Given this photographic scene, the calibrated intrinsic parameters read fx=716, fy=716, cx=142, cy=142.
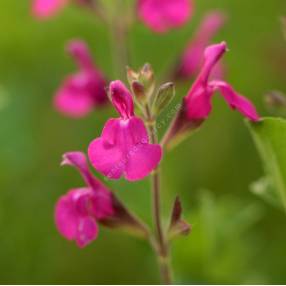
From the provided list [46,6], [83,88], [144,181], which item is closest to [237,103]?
[83,88]

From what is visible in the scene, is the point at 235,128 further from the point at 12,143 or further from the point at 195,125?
the point at 195,125

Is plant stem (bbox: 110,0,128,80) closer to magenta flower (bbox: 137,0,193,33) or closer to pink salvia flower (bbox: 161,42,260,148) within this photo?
magenta flower (bbox: 137,0,193,33)

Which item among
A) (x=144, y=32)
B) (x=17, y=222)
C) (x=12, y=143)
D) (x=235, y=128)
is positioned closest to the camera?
(x=17, y=222)

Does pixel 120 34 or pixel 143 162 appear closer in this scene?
pixel 143 162

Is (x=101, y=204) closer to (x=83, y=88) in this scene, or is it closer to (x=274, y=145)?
(x=274, y=145)

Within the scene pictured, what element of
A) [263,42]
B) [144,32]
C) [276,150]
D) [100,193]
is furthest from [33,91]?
[276,150]

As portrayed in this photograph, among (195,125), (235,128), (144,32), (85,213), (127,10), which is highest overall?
(144,32)

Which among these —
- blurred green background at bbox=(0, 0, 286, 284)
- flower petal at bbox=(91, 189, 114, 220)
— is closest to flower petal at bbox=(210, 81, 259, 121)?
flower petal at bbox=(91, 189, 114, 220)
